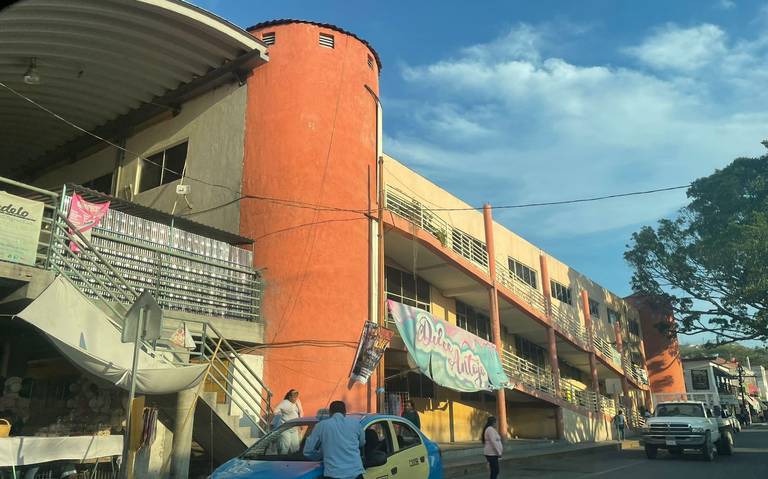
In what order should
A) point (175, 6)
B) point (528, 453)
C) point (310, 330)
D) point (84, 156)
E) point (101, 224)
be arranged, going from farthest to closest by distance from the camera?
point (84, 156)
point (528, 453)
point (175, 6)
point (310, 330)
point (101, 224)

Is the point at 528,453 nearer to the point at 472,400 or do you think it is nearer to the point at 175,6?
the point at 472,400

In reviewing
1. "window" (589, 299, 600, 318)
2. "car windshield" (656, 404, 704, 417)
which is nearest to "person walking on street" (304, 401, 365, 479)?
"car windshield" (656, 404, 704, 417)

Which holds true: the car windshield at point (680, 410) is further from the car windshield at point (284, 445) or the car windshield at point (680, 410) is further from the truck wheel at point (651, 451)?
the car windshield at point (284, 445)

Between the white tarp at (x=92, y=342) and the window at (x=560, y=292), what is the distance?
79.5 feet

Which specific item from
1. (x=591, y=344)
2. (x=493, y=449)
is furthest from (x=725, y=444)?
(x=493, y=449)

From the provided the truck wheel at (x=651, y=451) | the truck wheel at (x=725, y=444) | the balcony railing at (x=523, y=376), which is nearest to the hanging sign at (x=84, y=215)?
the balcony railing at (x=523, y=376)

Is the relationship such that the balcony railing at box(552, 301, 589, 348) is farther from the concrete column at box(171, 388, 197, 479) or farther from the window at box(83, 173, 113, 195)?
the concrete column at box(171, 388, 197, 479)

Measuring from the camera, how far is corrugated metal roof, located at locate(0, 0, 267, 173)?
14438 mm

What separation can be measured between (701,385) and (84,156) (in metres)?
60.7

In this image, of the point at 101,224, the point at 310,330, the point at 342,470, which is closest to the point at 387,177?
the point at 310,330

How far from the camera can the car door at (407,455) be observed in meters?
6.76

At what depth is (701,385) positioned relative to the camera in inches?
2291

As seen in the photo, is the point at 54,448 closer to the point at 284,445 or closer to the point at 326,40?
the point at 284,445

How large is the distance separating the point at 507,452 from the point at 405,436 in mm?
12005
